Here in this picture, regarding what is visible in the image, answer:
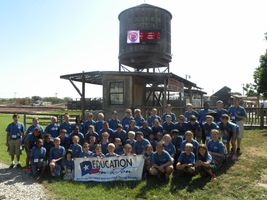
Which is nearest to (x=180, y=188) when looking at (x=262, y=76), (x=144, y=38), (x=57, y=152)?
(x=57, y=152)

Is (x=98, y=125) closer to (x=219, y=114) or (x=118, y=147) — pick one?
(x=118, y=147)

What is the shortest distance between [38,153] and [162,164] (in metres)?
3.94

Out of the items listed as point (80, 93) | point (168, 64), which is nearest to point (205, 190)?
point (80, 93)

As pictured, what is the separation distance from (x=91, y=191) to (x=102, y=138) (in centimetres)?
244

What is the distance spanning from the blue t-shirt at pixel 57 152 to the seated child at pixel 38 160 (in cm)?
28

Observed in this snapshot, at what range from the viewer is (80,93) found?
19828 millimetres

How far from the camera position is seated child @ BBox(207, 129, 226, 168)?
9.49 meters

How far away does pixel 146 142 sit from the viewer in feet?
33.3

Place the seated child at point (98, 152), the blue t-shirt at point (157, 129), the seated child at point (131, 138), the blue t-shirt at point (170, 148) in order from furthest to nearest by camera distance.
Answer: the blue t-shirt at point (157, 129) → the seated child at point (131, 138) → the seated child at point (98, 152) → the blue t-shirt at point (170, 148)

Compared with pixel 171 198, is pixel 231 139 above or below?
above

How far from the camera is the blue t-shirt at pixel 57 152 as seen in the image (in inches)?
408

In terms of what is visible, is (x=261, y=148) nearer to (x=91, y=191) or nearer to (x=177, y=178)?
(x=177, y=178)

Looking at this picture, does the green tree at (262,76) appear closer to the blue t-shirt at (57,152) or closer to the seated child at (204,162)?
the seated child at (204,162)

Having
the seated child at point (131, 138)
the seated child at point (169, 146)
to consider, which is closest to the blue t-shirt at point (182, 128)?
the seated child at point (169, 146)
